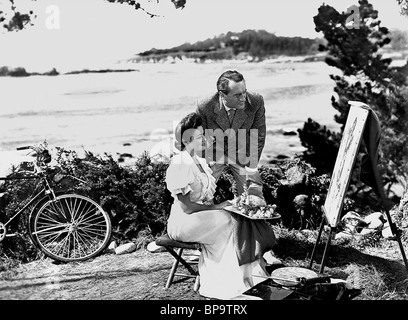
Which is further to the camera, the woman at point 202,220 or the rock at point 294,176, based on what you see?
the rock at point 294,176

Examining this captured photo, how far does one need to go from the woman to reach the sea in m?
1.82

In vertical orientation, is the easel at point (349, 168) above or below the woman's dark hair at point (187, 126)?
below

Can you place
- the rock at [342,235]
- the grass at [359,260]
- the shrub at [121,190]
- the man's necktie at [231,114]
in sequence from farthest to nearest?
the rock at [342,235] → the shrub at [121,190] → the man's necktie at [231,114] → the grass at [359,260]

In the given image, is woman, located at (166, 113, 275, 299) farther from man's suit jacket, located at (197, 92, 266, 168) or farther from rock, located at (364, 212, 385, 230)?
rock, located at (364, 212, 385, 230)

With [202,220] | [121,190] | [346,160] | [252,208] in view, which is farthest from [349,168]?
[121,190]

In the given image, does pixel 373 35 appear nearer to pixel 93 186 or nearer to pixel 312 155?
pixel 312 155

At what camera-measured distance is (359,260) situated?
285 inches

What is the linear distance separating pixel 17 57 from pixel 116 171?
1.41m

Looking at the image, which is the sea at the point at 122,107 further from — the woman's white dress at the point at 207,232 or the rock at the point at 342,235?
the woman's white dress at the point at 207,232

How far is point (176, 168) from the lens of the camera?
6082 mm

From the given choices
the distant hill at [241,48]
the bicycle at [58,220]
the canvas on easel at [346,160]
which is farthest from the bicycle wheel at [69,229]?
the canvas on easel at [346,160]

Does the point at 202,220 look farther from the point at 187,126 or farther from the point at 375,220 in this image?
the point at 375,220

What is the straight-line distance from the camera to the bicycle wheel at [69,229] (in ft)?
23.9
